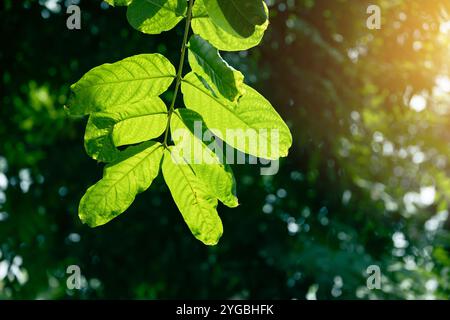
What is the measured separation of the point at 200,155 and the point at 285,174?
3.32 meters

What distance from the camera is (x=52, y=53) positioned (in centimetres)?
385

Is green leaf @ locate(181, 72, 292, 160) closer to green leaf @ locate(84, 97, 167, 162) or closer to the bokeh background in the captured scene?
green leaf @ locate(84, 97, 167, 162)

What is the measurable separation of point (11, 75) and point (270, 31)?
6.02 ft

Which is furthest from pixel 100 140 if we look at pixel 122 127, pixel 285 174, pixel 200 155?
pixel 285 174

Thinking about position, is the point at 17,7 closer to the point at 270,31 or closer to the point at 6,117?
the point at 6,117

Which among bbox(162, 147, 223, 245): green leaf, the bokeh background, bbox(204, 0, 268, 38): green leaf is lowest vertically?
the bokeh background

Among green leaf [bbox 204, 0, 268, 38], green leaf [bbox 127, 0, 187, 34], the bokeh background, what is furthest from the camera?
the bokeh background

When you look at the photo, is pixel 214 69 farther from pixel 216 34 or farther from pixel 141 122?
pixel 141 122

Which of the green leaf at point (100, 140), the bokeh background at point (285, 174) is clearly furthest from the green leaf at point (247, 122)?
the bokeh background at point (285, 174)

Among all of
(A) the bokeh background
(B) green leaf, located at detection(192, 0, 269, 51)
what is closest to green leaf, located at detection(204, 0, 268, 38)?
(B) green leaf, located at detection(192, 0, 269, 51)

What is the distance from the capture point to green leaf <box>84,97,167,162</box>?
34.9 inches

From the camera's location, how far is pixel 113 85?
88 cm

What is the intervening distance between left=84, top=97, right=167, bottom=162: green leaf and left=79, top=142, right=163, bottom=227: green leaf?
0.07ft

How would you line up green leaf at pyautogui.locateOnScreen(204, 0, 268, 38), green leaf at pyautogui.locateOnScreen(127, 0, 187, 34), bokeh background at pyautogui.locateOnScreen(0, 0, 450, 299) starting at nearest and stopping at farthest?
1. green leaf at pyautogui.locateOnScreen(204, 0, 268, 38)
2. green leaf at pyautogui.locateOnScreen(127, 0, 187, 34)
3. bokeh background at pyautogui.locateOnScreen(0, 0, 450, 299)
